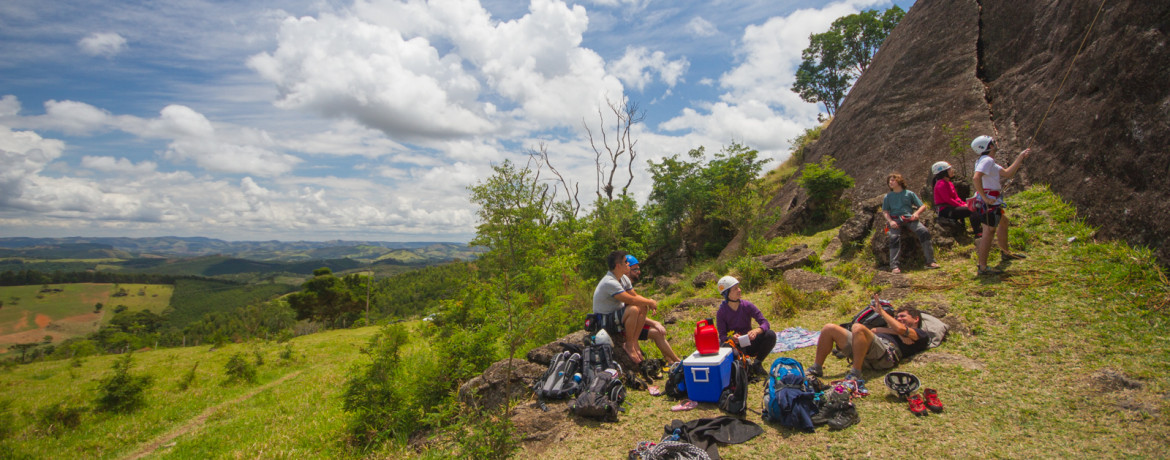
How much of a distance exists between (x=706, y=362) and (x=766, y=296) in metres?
5.92

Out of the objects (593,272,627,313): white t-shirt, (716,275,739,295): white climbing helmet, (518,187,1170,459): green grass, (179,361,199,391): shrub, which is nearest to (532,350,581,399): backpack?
(518,187,1170,459): green grass

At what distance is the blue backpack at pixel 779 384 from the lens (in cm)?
438

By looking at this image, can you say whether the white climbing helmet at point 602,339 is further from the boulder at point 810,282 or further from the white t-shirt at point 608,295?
the boulder at point 810,282

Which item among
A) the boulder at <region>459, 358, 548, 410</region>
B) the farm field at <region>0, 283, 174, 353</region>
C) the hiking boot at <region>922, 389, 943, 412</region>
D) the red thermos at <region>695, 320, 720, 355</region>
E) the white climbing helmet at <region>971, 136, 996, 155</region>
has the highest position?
the white climbing helmet at <region>971, 136, 996, 155</region>

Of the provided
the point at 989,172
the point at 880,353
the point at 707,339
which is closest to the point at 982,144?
the point at 989,172

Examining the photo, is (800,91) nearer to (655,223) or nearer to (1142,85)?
(655,223)

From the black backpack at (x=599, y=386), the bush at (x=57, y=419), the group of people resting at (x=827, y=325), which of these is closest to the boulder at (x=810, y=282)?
the group of people resting at (x=827, y=325)

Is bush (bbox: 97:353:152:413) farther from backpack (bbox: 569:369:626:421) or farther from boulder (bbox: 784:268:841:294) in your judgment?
boulder (bbox: 784:268:841:294)

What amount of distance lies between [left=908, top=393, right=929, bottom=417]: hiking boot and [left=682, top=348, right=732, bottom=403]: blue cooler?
173cm

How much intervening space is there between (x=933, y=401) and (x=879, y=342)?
1.11 metres

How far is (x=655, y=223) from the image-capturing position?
24.3 metres

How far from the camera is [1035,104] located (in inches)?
345

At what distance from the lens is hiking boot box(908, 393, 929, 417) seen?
4.00 metres

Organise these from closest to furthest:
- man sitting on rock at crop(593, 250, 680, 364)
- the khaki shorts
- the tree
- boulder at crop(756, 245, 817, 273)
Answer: the khaki shorts < man sitting on rock at crop(593, 250, 680, 364) < boulder at crop(756, 245, 817, 273) < the tree
